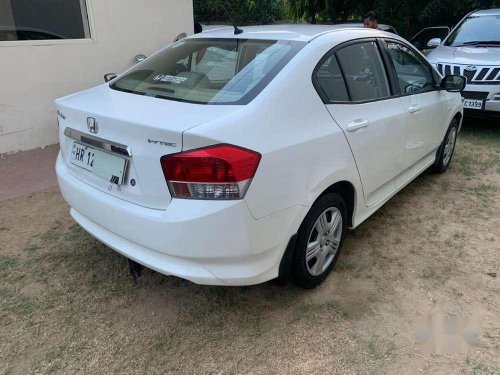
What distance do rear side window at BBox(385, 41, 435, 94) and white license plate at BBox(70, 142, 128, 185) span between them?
7.57 feet

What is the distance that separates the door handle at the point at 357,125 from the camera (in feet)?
8.84

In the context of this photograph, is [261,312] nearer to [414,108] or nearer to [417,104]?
[414,108]

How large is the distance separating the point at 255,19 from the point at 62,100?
19.4 metres

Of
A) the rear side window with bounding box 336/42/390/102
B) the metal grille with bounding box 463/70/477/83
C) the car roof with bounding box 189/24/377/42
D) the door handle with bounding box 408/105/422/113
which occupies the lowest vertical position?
the metal grille with bounding box 463/70/477/83

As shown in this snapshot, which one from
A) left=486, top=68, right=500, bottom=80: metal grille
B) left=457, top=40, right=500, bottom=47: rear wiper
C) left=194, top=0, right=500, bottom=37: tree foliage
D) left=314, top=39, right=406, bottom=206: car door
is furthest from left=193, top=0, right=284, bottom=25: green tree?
left=314, top=39, right=406, bottom=206: car door

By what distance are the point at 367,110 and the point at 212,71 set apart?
1.06 m

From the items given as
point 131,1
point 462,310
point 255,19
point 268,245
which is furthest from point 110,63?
point 255,19

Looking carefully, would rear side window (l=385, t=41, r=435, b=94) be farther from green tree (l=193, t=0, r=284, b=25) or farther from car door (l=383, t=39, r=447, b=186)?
green tree (l=193, t=0, r=284, b=25)

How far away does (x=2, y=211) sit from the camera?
384 centimetres

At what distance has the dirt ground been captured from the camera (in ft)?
7.35

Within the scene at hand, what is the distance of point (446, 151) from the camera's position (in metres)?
4.72

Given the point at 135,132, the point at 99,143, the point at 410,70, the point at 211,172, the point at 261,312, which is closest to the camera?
the point at 211,172

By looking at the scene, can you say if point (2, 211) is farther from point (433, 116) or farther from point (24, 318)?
point (433, 116)

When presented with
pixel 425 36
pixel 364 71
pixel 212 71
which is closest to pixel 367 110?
pixel 364 71
